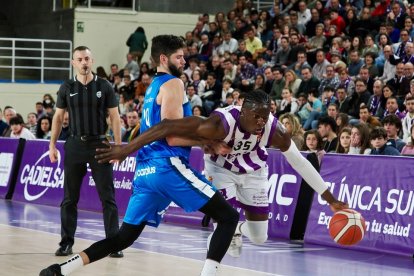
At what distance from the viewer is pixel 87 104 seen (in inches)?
416

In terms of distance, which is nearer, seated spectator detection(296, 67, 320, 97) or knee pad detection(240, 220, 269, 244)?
knee pad detection(240, 220, 269, 244)

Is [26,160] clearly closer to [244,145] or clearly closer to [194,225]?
[194,225]

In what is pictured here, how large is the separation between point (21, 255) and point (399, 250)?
4.82 metres

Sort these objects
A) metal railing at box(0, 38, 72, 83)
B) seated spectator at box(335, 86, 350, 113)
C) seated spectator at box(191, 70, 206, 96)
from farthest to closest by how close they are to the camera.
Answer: metal railing at box(0, 38, 72, 83) < seated spectator at box(191, 70, 206, 96) < seated spectator at box(335, 86, 350, 113)

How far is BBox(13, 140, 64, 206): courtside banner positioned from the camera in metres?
17.6

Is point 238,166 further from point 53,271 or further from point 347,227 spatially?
point 53,271

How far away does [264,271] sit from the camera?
380 inches

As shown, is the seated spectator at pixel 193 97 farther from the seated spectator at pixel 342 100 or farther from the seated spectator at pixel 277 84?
the seated spectator at pixel 342 100

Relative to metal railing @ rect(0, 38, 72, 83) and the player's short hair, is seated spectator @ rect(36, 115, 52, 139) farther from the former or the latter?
the player's short hair

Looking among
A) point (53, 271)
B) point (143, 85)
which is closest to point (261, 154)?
point (53, 271)

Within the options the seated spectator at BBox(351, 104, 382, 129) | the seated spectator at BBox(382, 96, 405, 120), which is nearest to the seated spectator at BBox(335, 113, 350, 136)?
the seated spectator at BBox(351, 104, 382, 129)

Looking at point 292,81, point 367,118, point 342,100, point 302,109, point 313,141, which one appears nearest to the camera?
point 313,141

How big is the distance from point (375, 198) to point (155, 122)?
5.24 meters

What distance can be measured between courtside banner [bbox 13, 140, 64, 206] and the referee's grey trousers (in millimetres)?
6927
